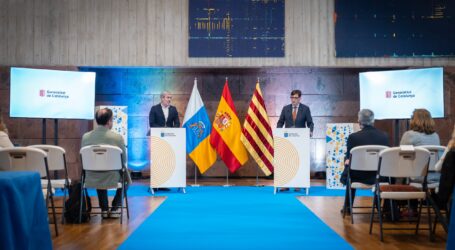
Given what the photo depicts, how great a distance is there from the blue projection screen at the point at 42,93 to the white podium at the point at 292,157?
141 inches

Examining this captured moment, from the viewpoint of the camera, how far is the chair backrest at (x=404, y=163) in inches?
177

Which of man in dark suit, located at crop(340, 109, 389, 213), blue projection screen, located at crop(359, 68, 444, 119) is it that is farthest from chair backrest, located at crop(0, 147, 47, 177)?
blue projection screen, located at crop(359, 68, 444, 119)

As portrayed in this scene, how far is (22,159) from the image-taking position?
4.43 metres

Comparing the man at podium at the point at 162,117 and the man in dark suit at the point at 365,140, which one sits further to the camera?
Result: the man at podium at the point at 162,117

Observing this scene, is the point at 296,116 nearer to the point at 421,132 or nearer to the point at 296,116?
the point at 296,116

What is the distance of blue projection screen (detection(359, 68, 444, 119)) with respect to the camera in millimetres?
8062

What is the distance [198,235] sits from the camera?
4457 millimetres

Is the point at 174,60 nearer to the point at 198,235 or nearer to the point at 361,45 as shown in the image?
the point at 361,45

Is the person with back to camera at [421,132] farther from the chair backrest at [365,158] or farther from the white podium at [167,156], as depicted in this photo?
the white podium at [167,156]

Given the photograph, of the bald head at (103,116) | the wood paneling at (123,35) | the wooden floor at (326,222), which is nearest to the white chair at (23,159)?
the wooden floor at (326,222)

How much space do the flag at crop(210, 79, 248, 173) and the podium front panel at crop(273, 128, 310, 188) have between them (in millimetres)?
1543

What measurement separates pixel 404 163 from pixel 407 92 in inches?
156

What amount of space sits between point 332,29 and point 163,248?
25.5ft

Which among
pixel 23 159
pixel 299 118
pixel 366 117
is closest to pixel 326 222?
pixel 366 117
